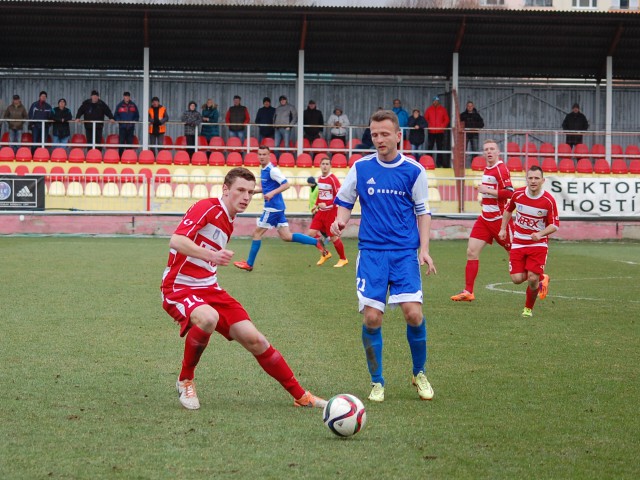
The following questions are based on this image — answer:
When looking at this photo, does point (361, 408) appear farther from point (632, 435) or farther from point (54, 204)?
point (54, 204)

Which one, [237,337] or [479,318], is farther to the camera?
[479,318]

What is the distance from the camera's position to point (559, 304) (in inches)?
492

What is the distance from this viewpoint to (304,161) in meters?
29.0

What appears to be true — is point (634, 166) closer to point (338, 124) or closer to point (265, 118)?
point (338, 124)

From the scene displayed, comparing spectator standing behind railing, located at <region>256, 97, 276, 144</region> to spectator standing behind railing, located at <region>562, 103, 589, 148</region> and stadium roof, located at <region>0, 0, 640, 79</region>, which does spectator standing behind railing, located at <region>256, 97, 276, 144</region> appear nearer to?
stadium roof, located at <region>0, 0, 640, 79</region>

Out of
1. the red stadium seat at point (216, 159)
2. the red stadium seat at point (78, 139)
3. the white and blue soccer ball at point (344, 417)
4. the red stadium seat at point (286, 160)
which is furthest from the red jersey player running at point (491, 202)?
the red stadium seat at point (78, 139)

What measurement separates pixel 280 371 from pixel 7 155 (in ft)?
78.8

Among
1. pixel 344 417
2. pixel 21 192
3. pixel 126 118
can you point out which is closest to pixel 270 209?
pixel 21 192

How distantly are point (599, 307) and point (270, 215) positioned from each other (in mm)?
6337

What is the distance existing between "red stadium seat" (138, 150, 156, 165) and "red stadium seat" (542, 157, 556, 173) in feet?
37.4

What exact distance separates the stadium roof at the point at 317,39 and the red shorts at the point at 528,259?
19.2m

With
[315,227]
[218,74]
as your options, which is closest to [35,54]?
[218,74]

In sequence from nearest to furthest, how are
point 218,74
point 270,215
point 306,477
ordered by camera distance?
point 306,477 → point 270,215 → point 218,74

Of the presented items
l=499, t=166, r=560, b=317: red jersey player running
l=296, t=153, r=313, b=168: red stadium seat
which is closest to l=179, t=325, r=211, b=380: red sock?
l=499, t=166, r=560, b=317: red jersey player running
